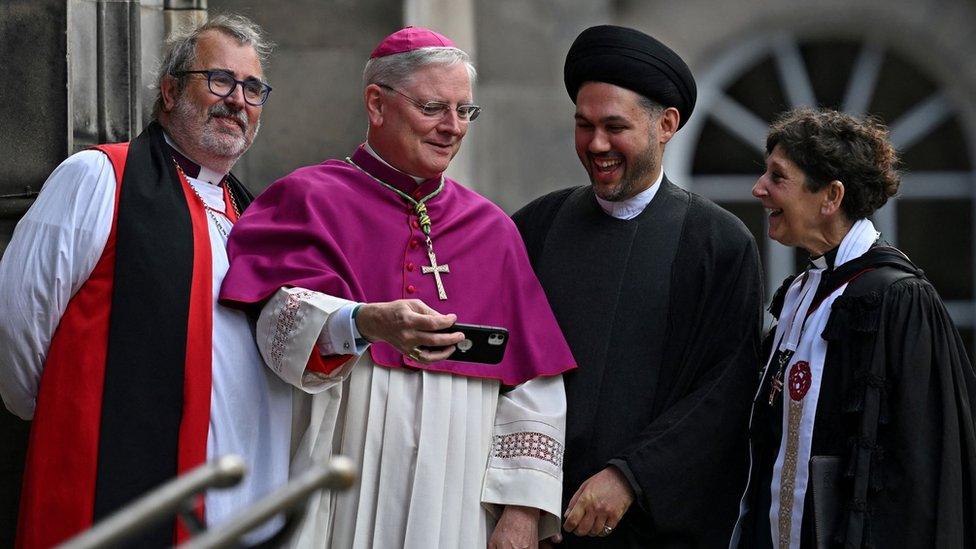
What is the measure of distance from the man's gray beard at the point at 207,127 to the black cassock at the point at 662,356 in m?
1.03

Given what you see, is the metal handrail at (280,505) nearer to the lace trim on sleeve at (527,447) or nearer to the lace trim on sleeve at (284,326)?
the lace trim on sleeve at (284,326)

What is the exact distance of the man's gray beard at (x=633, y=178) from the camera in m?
4.32

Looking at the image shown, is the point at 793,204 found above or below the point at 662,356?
above

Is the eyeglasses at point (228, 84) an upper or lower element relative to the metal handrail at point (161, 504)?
upper

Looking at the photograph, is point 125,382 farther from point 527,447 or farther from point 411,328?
point 527,447

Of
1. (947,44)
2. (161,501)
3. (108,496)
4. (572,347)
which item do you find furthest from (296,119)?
(161,501)

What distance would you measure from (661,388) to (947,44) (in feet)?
15.1

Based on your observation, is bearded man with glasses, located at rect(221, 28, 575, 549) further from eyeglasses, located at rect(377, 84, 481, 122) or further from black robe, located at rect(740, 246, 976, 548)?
black robe, located at rect(740, 246, 976, 548)

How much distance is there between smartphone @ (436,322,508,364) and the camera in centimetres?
366

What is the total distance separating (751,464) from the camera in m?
4.27

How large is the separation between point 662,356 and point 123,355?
1.56m

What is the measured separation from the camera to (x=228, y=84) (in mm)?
4125

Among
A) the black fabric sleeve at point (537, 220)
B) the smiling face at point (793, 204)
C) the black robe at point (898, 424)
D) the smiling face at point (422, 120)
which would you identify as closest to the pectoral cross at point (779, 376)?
the black robe at point (898, 424)

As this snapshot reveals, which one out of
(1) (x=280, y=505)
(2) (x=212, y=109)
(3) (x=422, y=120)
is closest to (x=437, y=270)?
(3) (x=422, y=120)
